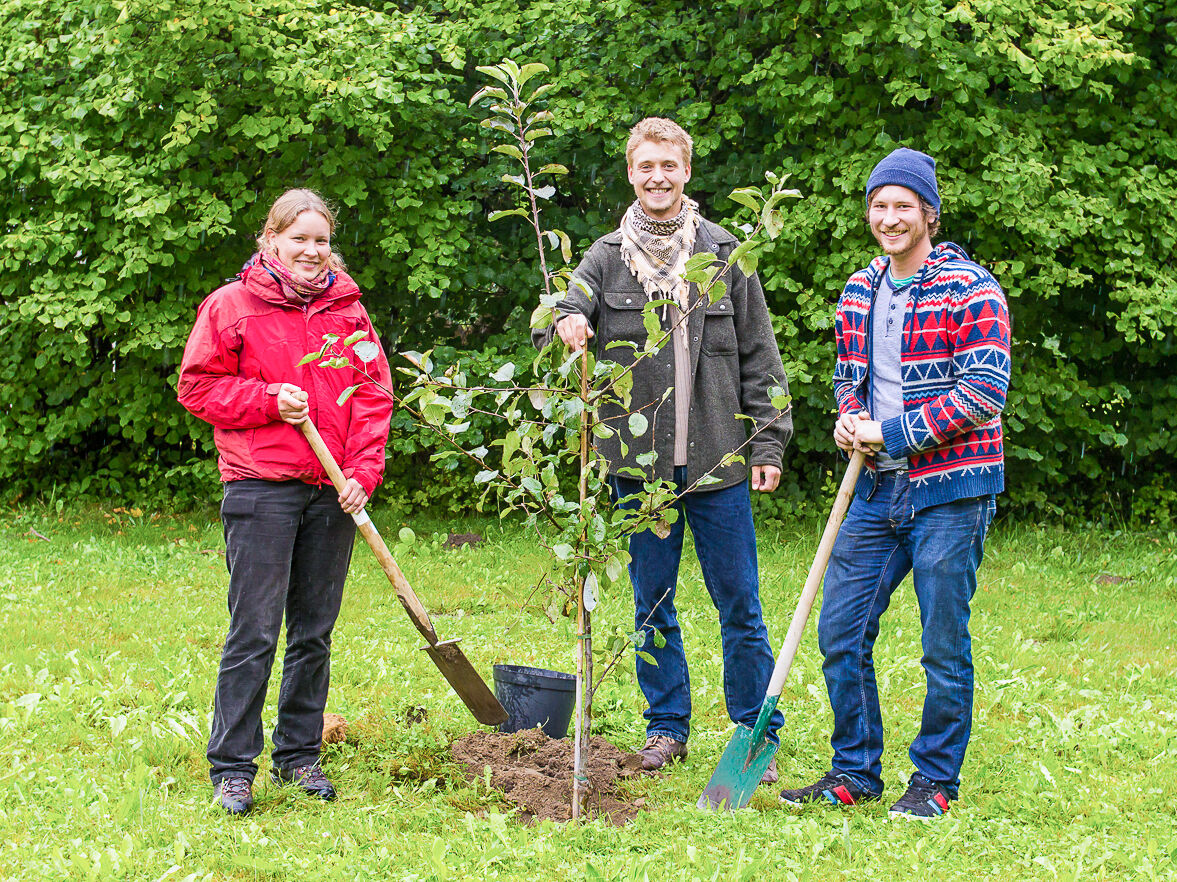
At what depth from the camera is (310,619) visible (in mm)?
3631

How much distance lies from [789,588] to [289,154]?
4.35 metres

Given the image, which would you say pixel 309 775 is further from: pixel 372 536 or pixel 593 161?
pixel 593 161

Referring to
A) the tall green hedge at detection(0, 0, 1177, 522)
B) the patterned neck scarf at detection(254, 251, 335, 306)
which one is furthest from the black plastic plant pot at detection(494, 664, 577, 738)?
the tall green hedge at detection(0, 0, 1177, 522)

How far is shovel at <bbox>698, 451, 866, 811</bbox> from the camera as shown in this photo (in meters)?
3.47

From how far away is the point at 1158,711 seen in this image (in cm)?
459

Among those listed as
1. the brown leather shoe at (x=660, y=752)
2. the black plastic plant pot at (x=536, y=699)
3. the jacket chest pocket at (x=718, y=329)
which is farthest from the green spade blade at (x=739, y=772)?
the jacket chest pocket at (x=718, y=329)

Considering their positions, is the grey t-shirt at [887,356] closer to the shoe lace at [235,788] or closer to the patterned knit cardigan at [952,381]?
the patterned knit cardigan at [952,381]

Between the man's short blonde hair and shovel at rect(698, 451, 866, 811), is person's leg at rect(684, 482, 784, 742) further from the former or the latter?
the man's short blonde hair

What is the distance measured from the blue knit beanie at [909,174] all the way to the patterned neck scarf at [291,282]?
169cm

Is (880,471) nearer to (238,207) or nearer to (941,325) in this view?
Result: (941,325)

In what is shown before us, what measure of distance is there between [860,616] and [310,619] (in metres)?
1.71

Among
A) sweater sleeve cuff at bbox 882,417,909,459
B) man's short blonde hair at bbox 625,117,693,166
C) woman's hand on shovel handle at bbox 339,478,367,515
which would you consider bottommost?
woman's hand on shovel handle at bbox 339,478,367,515

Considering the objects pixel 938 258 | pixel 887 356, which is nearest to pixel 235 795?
pixel 887 356

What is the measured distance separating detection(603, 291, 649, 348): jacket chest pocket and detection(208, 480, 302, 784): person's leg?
3.75 feet
